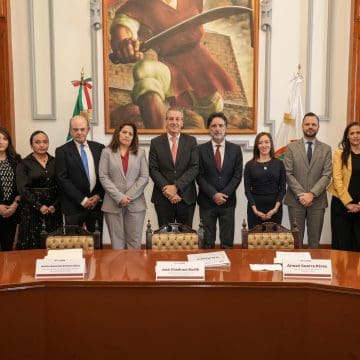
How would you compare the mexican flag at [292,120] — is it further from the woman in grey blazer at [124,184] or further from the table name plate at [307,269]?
the table name plate at [307,269]

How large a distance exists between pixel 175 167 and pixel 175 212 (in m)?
0.40

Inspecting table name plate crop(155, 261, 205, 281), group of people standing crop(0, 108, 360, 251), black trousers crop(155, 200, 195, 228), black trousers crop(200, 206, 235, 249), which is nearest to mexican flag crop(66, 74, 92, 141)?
group of people standing crop(0, 108, 360, 251)

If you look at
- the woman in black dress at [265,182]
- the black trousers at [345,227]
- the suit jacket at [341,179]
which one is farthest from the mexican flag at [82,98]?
the black trousers at [345,227]

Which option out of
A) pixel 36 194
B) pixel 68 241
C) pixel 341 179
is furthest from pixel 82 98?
pixel 341 179

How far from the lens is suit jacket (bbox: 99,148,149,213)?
3.76 m

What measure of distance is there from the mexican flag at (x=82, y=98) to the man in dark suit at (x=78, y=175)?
0.99 m

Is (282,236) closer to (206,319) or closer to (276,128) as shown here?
(206,319)

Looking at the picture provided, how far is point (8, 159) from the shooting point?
153 inches

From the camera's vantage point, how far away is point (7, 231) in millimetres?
3936

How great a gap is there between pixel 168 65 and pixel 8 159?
1991mm

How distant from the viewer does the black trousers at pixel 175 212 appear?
158 inches

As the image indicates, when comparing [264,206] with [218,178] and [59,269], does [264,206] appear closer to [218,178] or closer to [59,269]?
[218,178]

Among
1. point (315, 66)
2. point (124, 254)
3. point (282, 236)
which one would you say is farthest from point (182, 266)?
point (315, 66)

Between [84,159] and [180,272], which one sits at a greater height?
[84,159]
